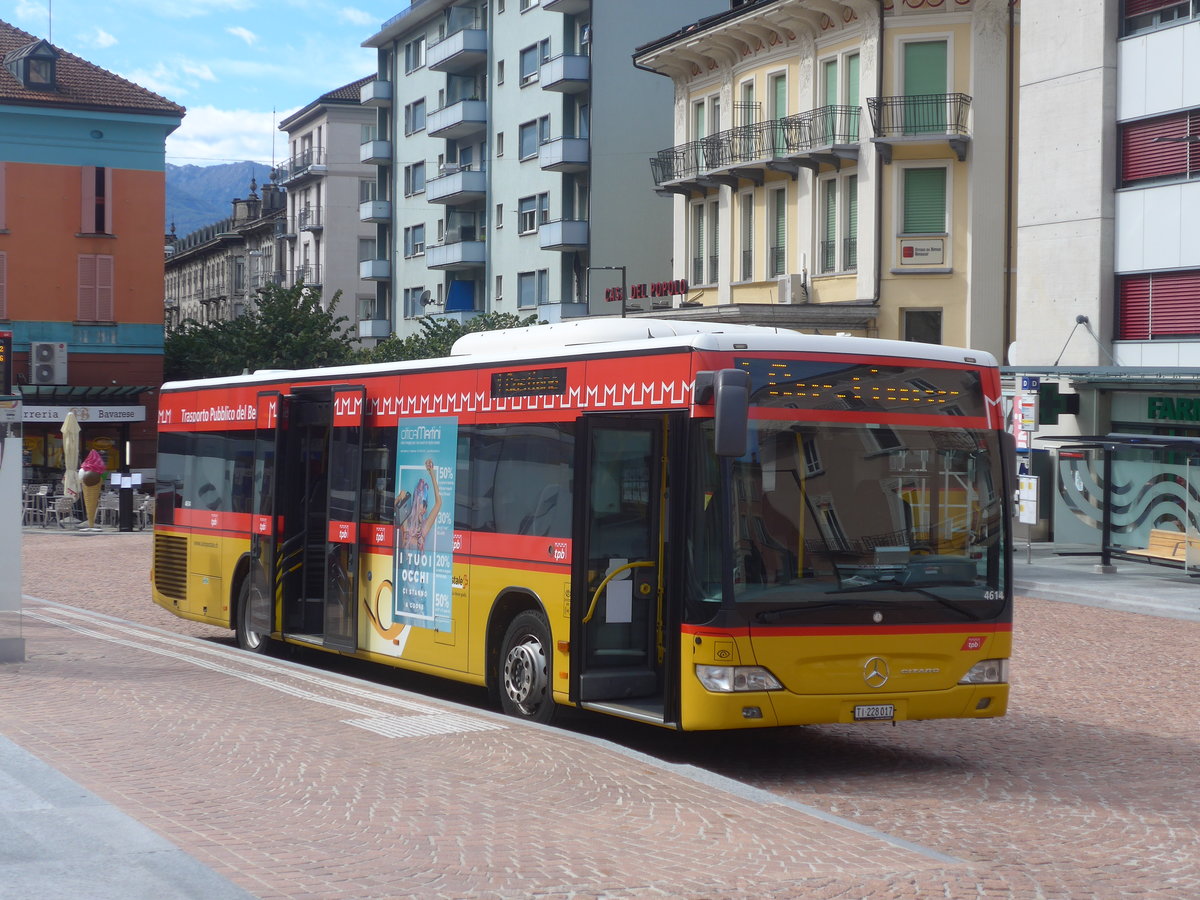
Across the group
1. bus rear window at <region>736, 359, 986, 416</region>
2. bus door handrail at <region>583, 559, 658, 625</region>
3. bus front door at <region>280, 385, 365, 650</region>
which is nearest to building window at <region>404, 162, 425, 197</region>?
bus front door at <region>280, 385, 365, 650</region>

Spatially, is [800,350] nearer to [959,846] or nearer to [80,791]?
[959,846]

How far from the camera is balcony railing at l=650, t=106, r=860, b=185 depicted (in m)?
40.2

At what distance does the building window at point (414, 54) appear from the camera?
70.1m

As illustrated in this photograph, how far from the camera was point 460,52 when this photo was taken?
209 ft

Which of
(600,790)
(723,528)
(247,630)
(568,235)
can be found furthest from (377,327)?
(600,790)

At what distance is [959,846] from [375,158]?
6729 centimetres

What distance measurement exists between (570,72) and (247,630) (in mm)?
43274

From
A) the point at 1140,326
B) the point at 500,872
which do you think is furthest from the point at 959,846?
the point at 1140,326

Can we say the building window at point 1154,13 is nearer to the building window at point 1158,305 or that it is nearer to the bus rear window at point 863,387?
the building window at point 1158,305

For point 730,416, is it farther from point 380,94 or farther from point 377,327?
point 380,94

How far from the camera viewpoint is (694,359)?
9.73 m

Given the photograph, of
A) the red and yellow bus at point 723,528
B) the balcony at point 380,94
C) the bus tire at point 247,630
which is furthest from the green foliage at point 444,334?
the red and yellow bus at point 723,528

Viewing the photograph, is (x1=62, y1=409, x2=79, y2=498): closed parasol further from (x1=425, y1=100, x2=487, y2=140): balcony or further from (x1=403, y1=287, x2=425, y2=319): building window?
(x1=403, y1=287, x2=425, y2=319): building window

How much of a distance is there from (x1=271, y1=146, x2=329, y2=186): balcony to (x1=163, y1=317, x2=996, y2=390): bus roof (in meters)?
73.2
